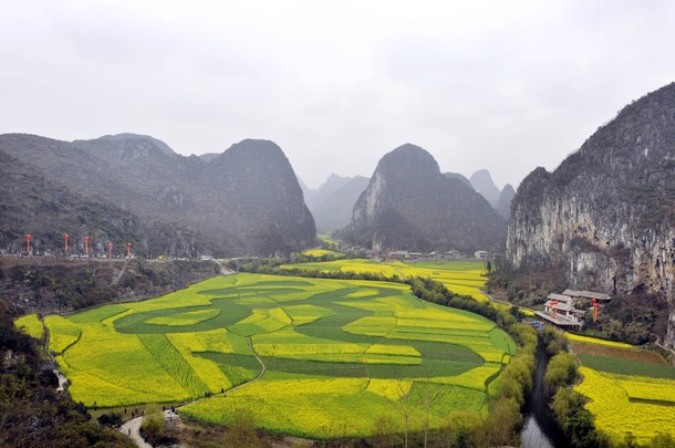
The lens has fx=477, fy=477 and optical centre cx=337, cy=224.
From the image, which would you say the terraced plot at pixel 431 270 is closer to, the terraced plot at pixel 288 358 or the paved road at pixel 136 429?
the terraced plot at pixel 288 358

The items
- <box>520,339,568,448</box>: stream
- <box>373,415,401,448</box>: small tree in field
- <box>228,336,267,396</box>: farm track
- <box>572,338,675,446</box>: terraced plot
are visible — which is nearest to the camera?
<box>373,415,401,448</box>: small tree in field

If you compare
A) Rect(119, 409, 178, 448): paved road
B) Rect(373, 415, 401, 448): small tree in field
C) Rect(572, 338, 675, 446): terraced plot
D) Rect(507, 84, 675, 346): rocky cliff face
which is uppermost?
Rect(507, 84, 675, 346): rocky cliff face

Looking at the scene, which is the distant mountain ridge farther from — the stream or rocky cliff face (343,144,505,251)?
the stream

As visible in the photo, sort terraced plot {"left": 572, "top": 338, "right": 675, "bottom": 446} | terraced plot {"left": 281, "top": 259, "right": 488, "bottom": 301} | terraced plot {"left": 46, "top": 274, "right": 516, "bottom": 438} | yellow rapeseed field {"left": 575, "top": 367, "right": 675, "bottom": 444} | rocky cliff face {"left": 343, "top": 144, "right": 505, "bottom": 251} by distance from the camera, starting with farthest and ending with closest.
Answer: rocky cliff face {"left": 343, "top": 144, "right": 505, "bottom": 251} → terraced plot {"left": 281, "top": 259, "right": 488, "bottom": 301} → terraced plot {"left": 46, "top": 274, "right": 516, "bottom": 438} → terraced plot {"left": 572, "top": 338, "right": 675, "bottom": 446} → yellow rapeseed field {"left": 575, "top": 367, "right": 675, "bottom": 444}

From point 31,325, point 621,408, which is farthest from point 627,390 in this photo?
point 31,325

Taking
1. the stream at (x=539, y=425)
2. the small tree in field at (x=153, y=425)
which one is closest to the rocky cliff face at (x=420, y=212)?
the stream at (x=539, y=425)

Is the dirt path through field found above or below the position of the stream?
above

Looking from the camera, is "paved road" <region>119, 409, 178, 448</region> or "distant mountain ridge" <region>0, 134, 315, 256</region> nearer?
"paved road" <region>119, 409, 178, 448</region>

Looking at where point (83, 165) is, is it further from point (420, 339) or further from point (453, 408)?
point (453, 408)

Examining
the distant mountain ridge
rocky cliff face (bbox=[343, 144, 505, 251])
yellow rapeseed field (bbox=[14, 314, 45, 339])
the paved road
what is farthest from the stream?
rocky cliff face (bbox=[343, 144, 505, 251])
